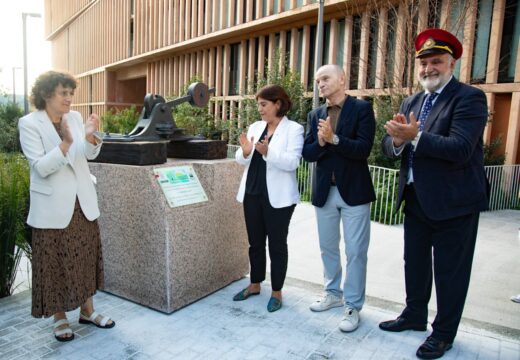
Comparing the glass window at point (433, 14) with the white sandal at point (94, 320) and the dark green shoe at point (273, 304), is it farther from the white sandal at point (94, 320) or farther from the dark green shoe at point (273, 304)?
the white sandal at point (94, 320)

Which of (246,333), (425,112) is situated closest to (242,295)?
(246,333)

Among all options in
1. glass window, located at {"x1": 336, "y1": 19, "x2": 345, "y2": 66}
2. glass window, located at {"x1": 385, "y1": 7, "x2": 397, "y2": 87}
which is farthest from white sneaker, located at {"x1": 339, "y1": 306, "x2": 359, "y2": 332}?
glass window, located at {"x1": 336, "y1": 19, "x2": 345, "y2": 66}

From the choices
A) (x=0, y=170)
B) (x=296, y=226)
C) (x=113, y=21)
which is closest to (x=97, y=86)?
(x=113, y=21)

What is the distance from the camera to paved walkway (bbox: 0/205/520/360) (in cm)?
296

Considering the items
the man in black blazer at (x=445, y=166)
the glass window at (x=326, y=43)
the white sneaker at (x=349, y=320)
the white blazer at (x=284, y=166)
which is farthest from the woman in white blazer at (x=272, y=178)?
the glass window at (x=326, y=43)

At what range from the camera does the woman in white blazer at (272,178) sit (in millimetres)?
3502

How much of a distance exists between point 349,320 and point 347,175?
110cm

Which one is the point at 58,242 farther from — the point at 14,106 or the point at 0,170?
the point at 14,106

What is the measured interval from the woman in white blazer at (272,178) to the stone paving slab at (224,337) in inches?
13.9

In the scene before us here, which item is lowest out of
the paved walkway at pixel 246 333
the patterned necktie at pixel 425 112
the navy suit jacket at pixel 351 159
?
the paved walkway at pixel 246 333

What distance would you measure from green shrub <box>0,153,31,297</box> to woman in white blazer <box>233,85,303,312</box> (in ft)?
6.34

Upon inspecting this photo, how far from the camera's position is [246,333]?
323 cm

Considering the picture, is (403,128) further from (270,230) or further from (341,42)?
(341,42)

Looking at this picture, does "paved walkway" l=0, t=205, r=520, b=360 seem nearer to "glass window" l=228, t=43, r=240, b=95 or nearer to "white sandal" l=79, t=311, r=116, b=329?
"white sandal" l=79, t=311, r=116, b=329
